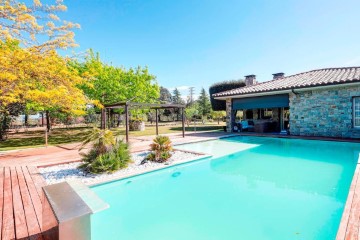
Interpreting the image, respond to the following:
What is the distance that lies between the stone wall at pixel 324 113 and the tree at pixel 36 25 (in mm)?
14014

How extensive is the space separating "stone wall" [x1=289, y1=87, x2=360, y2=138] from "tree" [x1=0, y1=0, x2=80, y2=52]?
14014 millimetres

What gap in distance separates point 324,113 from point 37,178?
15292 millimetres

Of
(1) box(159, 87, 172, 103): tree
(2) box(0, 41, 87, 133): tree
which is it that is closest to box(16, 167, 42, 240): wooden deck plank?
(2) box(0, 41, 87, 133): tree

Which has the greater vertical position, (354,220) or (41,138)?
(41,138)

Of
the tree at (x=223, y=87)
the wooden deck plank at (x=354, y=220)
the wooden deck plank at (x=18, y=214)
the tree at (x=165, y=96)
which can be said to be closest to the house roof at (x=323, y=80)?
the tree at (x=223, y=87)

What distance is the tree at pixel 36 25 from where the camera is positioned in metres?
5.36

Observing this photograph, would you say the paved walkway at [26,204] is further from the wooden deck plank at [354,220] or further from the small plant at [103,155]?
the small plant at [103,155]

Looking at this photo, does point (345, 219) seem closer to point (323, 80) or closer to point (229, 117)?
point (323, 80)

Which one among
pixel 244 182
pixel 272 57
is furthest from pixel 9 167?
pixel 272 57

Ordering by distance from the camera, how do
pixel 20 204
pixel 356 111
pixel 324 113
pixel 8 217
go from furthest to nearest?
1. pixel 324 113
2. pixel 356 111
3. pixel 20 204
4. pixel 8 217

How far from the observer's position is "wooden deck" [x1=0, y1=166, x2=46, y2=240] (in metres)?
2.94

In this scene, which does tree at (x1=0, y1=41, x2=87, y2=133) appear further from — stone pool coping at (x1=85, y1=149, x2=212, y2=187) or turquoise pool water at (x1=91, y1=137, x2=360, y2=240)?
turquoise pool water at (x1=91, y1=137, x2=360, y2=240)

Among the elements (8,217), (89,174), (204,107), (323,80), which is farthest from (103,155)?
(204,107)

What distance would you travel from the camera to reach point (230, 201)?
4992 mm
